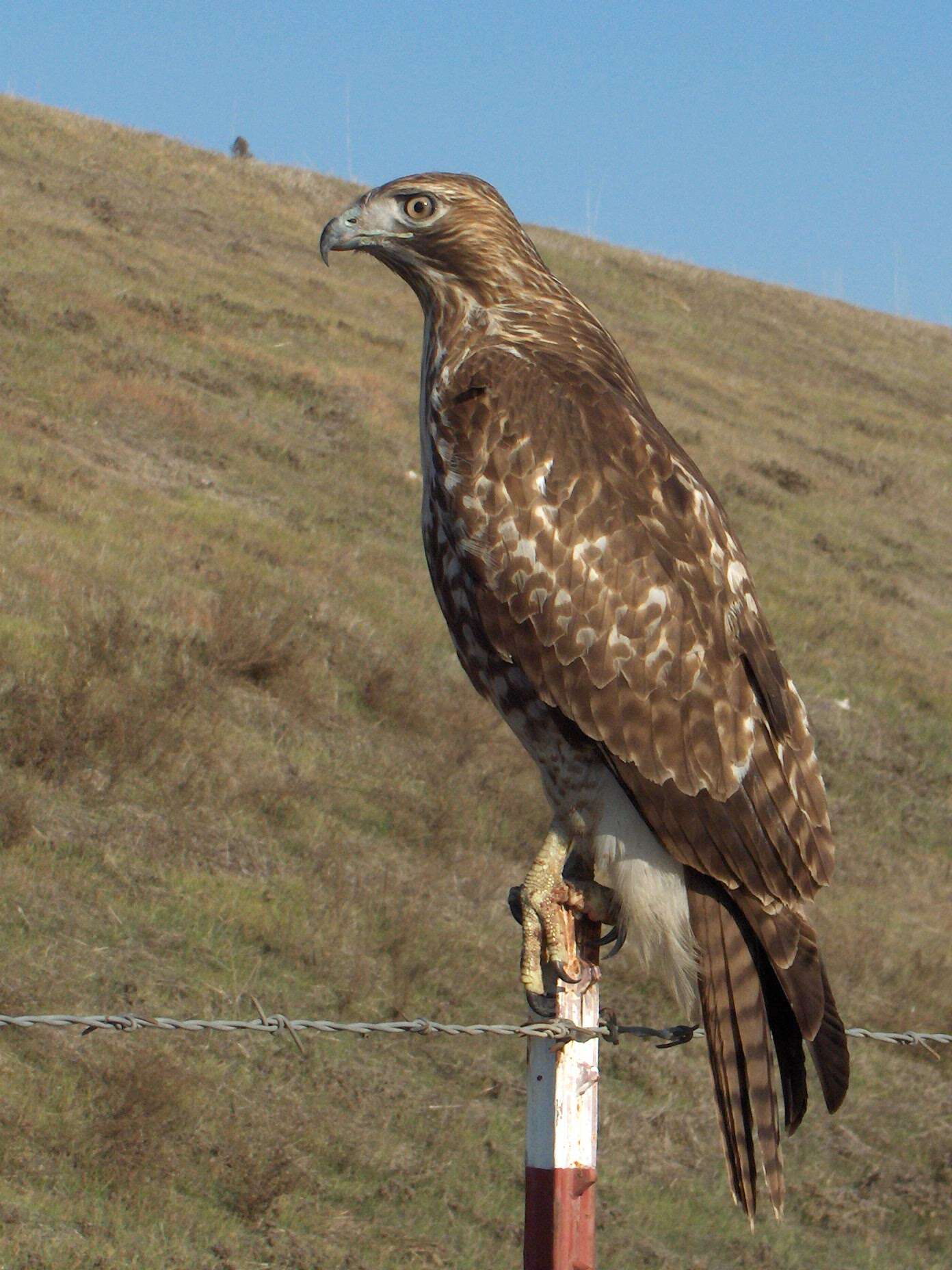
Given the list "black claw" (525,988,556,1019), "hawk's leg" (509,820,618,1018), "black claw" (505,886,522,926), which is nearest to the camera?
"black claw" (525,988,556,1019)

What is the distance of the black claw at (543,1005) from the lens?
2.97 m

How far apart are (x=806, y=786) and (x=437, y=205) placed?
1.96 metres

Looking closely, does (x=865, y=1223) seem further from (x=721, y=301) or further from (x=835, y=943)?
(x=721, y=301)

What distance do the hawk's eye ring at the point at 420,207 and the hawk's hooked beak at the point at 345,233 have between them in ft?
0.53

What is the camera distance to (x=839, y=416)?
3406 cm

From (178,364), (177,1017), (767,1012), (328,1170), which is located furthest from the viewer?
(178,364)

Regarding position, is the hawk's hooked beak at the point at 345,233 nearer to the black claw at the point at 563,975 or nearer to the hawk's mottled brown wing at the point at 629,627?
the hawk's mottled brown wing at the point at 629,627

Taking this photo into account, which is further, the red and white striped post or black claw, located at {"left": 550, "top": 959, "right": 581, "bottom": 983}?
black claw, located at {"left": 550, "top": 959, "right": 581, "bottom": 983}

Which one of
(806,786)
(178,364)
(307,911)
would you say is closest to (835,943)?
(307,911)

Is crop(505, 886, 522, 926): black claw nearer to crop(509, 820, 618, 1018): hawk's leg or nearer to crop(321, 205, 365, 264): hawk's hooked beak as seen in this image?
crop(509, 820, 618, 1018): hawk's leg

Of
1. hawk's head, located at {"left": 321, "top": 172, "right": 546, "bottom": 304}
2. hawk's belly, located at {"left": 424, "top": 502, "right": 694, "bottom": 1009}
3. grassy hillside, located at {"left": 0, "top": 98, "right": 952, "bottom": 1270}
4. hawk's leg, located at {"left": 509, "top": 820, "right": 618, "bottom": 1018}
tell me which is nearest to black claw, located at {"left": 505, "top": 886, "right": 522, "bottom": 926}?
hawk's leg, located at {"left": 509, "top": 820, "right": 618, "bottom": 1018}

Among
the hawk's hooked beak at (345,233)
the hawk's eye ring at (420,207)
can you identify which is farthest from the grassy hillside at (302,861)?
the hawk's eye ring at (420,207)

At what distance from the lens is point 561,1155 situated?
2.75m

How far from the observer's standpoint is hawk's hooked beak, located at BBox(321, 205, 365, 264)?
4.35 meters
